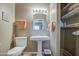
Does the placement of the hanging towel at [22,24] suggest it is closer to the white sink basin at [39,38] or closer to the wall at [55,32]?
the white sink basin at [39,38]

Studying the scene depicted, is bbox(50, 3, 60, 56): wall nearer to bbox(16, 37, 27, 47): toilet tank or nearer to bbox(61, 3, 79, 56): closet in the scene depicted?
bbox(61, 3, 79, 56): closet

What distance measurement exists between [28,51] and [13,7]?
592mm

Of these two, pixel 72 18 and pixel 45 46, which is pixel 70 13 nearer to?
pixel 72 18

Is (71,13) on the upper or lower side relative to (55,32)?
upper

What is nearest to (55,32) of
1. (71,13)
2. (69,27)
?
(69,27)

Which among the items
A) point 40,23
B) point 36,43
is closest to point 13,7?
point 40,23

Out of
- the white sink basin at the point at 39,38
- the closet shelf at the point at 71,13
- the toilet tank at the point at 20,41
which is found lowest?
the toilet tank at the point at 20,41

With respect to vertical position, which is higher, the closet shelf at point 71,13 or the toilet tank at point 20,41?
the closet shelf at point 71,13

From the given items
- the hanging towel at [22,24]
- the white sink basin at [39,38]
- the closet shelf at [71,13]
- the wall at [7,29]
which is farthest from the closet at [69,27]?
the wall at [7,29]

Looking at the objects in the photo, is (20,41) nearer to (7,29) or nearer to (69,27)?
(7,29)

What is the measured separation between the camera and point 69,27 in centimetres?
150

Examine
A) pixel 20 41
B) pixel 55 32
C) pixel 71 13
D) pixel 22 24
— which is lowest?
pixel 20 41

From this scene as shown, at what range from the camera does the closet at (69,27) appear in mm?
1428

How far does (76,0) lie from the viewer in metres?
1.18
